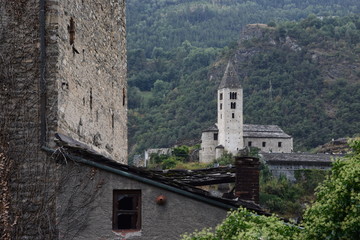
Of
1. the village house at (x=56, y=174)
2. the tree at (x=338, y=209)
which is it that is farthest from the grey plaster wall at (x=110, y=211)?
the tree at (x=338, y=209)

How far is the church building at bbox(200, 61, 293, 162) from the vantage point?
427ft

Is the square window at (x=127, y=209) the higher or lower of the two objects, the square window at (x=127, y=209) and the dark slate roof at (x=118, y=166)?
the lower

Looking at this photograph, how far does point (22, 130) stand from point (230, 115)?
420 ft

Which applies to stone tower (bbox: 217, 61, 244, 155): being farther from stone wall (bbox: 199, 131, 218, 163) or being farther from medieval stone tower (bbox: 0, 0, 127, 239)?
medieval stone tower (bbox: 0, 0, 127, 239)

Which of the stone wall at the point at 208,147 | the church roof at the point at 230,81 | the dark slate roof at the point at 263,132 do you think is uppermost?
the church roof at the point at 230,81

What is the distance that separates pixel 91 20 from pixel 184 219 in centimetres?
379

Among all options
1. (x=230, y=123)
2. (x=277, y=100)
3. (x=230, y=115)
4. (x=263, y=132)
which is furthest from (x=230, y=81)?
(x=277, y=100)

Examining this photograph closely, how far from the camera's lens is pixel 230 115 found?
138m

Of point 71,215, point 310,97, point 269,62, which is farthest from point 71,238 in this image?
point 269,62

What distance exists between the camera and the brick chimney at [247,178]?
11203mm

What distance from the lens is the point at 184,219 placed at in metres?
9.59

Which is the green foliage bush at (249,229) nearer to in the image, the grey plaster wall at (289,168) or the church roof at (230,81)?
the grey plaster wall at (289,168)

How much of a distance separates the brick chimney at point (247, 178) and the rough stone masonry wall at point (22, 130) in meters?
2.81

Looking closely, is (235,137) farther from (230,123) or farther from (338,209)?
(338,209)
